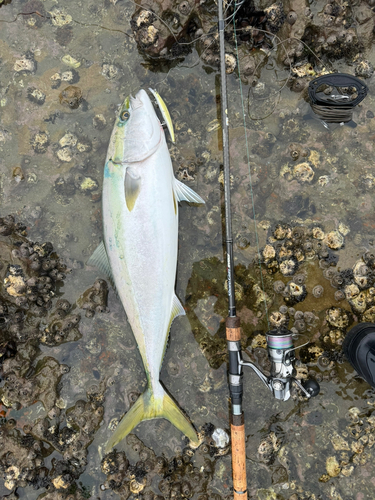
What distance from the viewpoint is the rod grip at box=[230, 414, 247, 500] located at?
8.69 ft

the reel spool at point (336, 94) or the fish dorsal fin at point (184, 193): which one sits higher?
the reel spool at point (336, 94)

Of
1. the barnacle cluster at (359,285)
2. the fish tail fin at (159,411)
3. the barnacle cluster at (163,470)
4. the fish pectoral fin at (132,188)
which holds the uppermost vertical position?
the fish pectoral fin at (132,188)

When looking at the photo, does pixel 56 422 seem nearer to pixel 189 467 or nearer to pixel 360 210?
pixel 189 467

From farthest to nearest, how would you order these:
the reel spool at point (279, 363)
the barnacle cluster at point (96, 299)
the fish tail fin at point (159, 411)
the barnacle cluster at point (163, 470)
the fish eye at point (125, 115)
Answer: the barnacle cluster at point (96, 299) → the barnacle cluster at point (163, 470) → the fish tail fin at point (159, 411) → the fish eye at point (125, 115) → the reel spool at point (279, 363)

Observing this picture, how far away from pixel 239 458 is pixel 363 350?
1450 mm

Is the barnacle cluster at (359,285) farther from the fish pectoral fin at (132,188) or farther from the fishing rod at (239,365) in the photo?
the fish pectoral fin at (132,188)

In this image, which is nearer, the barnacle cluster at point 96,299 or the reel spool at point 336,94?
the reel spool at point 336,94

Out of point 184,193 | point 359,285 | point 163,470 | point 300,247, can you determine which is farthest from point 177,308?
point 359,285

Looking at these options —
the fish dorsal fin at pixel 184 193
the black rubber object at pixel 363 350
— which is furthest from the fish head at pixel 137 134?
the black rubber object at pixel 363 350

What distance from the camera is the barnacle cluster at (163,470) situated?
289 cm

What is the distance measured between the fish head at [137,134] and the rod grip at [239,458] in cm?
249

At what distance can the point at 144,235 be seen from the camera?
2.65 metres

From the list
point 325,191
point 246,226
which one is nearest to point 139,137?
point 246,226

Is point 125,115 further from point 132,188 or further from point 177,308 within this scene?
point 177,308
